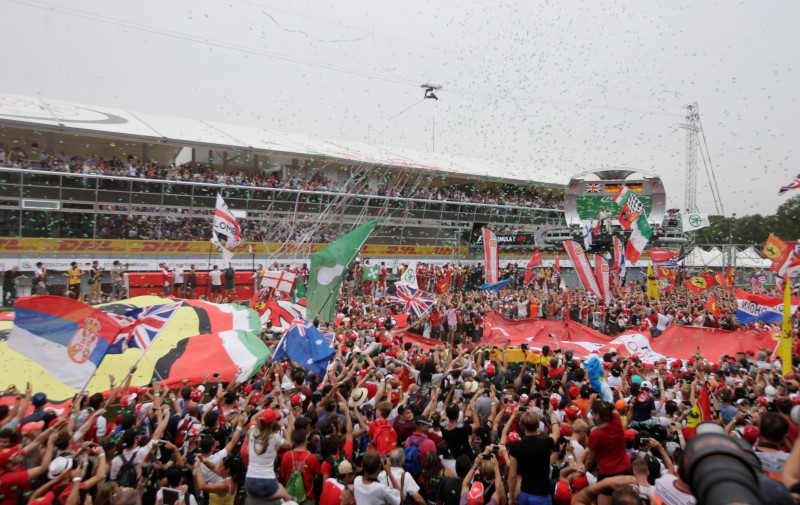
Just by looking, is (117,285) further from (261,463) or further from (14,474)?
(261,463)

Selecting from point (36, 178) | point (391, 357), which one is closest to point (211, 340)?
point (391, 357)

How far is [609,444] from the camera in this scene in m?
4.59

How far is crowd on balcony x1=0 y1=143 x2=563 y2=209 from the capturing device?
26984 mm

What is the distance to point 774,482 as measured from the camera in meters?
2.04

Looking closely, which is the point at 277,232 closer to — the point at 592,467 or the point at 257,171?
the point at 257,171

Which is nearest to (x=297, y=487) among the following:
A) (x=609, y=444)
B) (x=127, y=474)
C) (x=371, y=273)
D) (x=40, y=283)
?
(x=127, y=474)

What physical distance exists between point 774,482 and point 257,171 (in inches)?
1408

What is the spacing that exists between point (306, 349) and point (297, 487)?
156 inches

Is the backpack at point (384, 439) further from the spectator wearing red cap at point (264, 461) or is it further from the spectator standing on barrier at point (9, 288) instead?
the spectator standing on barrier at point (9, 288)

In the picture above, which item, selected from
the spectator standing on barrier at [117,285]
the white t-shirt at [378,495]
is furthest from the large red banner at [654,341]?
the spectator standing on barrier at [117,285]

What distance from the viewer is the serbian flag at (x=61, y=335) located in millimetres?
6383

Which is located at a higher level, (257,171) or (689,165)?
(689,165)

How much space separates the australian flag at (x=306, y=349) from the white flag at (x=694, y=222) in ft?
160

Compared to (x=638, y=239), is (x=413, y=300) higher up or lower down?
lower down
